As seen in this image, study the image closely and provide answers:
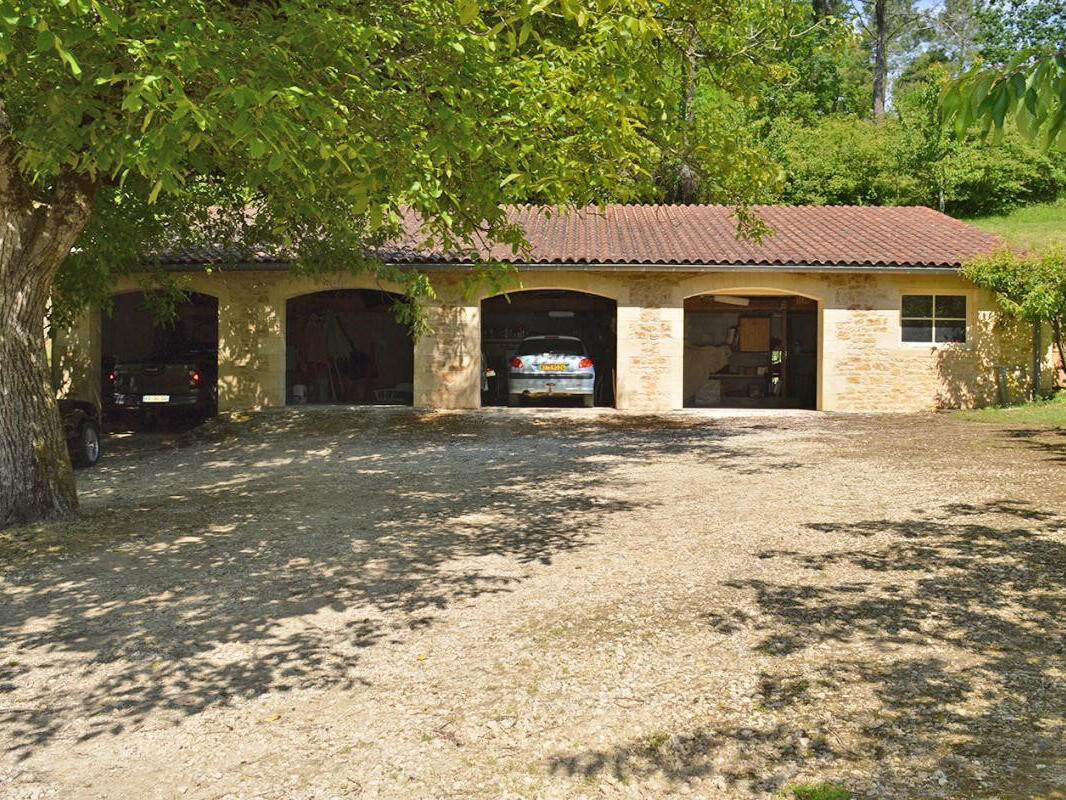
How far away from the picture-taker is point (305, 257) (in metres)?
14.1

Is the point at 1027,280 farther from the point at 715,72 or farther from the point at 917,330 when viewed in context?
the point at 715,72

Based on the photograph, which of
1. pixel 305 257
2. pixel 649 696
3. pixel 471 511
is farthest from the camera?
pixel 305 257

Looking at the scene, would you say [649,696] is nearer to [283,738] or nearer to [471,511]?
[283,738]

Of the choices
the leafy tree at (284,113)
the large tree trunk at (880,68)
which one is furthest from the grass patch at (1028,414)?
the large tree trunk at (880,68)

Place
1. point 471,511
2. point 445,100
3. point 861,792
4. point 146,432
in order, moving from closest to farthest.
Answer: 1. point 861,792
2. point 445,100
3. point 471,511
4. point 146,432

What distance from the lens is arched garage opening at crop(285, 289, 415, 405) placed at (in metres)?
21.8

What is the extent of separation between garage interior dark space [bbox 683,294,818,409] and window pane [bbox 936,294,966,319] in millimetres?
5235

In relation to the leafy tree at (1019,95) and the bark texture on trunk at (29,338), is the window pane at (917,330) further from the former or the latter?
the leafy tree at (1019,95)

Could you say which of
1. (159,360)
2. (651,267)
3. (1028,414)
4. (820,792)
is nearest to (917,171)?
(1028,414)

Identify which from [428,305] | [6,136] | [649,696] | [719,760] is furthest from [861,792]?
[428,305]

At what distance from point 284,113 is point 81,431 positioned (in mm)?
9045

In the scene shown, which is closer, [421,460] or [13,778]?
[13,778]

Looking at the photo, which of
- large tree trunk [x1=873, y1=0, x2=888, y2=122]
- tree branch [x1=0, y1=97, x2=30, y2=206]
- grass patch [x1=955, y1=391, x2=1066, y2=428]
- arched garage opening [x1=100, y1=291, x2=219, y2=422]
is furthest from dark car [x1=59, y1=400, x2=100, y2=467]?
large tree trunk [x1=873, y1=0, x2=888, y2=122]

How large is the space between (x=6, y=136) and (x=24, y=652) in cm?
439
